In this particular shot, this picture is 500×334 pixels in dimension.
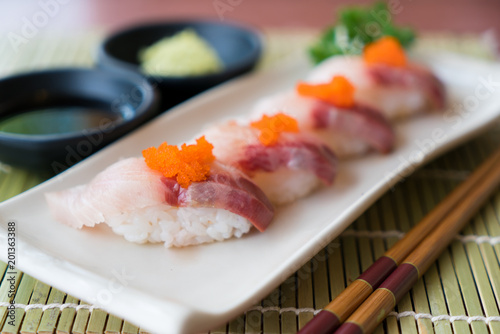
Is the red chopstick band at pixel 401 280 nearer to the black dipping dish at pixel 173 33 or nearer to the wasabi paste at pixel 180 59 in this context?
the black dipping dish at pixel 173 33

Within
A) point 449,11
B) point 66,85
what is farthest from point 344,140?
point 449,11

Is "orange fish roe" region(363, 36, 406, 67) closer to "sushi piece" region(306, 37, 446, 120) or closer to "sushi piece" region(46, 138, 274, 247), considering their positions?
"sushi piece" region(306, 37, 446, 120)

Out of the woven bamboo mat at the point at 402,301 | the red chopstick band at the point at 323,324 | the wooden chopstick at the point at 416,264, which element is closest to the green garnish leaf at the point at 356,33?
the woven bamboo mat at the point at 402,301

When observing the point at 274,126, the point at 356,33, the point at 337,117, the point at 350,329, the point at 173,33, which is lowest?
the point at 350,329

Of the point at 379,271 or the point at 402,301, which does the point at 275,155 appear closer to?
the point at 379,271

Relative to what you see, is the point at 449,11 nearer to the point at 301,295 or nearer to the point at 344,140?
the point at 344,140

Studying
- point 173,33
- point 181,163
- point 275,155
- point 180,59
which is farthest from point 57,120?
point 173,33

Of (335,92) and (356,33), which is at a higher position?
(356,33)
